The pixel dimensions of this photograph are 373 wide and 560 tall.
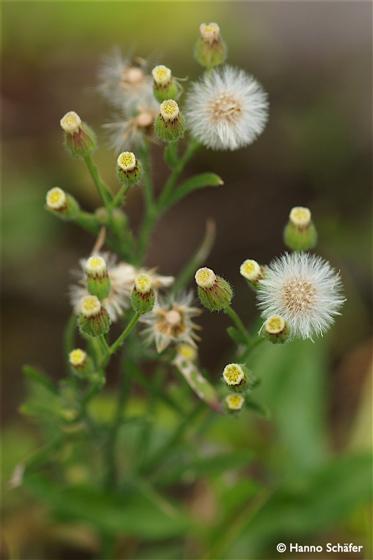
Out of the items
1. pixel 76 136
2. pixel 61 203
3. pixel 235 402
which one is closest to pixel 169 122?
pixel 76 136

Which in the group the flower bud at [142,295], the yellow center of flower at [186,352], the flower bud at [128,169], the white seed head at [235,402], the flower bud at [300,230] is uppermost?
the flower bud at [128,169]

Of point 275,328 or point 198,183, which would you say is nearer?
point 275,328

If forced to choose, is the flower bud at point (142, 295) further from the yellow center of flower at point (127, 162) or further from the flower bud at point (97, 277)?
the yellow center of flower at point (127, 162)

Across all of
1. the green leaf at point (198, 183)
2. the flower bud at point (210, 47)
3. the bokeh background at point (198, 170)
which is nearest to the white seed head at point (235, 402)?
the green leaf at point (198, 183)

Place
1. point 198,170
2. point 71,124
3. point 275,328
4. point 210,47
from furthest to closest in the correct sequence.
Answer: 1. point 198,170
2. point 210,47
3. point 71,124
4. point 275,328

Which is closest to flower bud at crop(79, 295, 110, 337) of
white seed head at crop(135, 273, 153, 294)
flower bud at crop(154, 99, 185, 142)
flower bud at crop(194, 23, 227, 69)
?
white seed head at crop(135, 273, 153, 294)

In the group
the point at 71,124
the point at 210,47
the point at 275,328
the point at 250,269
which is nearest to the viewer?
the point at 275,328

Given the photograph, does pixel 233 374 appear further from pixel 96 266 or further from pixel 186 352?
pixel 96 266
